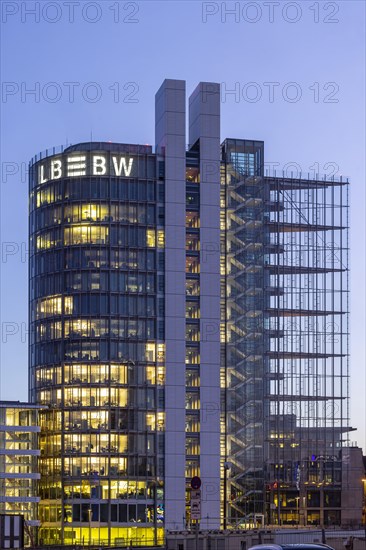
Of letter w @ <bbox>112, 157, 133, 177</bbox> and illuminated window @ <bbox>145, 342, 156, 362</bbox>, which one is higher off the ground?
letter w @ <bbox>112, 157, 133, 177</bbox>

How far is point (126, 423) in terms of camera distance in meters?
166

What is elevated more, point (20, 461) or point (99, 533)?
point (20, 461)

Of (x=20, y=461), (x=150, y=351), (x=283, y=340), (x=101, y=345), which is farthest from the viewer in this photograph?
(x=283, y=340)

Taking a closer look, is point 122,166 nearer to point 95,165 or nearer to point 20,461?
point 95,165

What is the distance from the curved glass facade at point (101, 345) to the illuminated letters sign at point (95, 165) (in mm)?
136

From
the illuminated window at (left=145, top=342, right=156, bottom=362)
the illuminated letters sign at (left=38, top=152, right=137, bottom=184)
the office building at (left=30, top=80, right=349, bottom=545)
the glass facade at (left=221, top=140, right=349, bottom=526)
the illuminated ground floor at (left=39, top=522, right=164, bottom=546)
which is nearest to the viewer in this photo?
the illuminated ground floor at (left=39, top=522, right=164, bottom=546)

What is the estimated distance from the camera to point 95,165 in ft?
561

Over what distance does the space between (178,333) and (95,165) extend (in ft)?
83.7

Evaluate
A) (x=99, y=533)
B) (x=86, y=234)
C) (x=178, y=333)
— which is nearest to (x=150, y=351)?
(x=178, y=333)

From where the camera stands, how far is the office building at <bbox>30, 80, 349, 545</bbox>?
541 ft

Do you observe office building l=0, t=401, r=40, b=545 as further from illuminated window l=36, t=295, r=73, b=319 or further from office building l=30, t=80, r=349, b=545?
illuminated window l=36, t=295, r=73, b=319

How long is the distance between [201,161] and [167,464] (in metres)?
41.3

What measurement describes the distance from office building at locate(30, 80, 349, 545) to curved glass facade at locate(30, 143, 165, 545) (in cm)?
19

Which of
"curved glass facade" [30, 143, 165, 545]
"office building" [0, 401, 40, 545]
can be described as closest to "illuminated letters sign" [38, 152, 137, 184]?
"curved glass facade" [30, 143, 165, 545]
